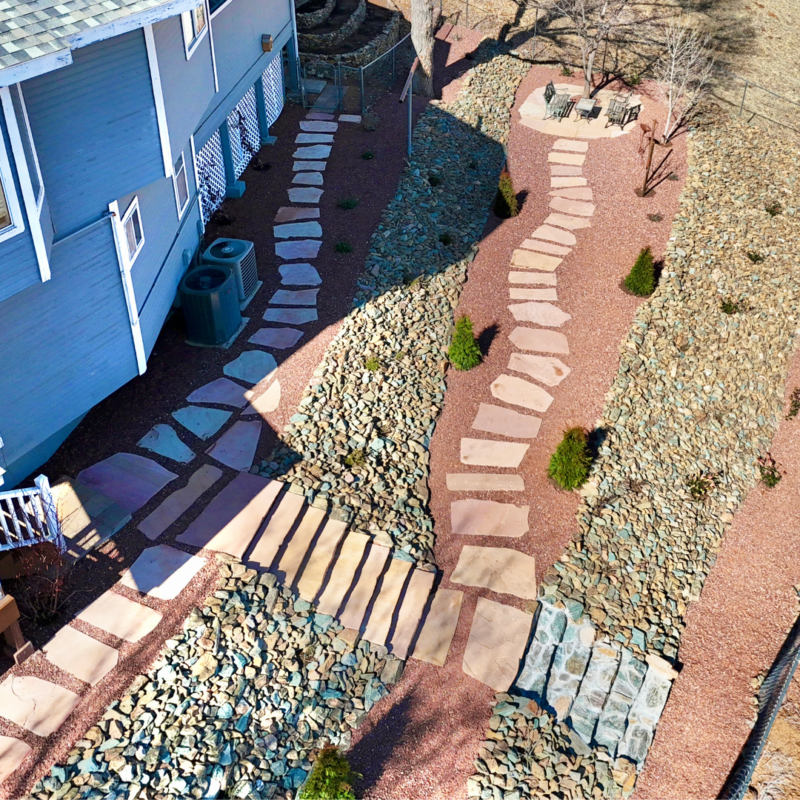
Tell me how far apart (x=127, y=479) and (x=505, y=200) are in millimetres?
11710

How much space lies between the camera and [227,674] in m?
11.2

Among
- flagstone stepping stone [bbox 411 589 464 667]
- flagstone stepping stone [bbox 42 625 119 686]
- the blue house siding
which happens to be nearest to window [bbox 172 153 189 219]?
the blue house siding

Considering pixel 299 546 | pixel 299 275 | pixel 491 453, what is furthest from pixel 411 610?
pixel 299 275

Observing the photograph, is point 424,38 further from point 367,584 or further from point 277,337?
point 367,584

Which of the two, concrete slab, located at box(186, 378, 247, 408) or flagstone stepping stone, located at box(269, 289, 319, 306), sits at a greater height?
flagstone stepping stone, located at box(269, 289, 319, 306)

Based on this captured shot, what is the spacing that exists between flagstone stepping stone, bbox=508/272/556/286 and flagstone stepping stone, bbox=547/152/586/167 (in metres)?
5.51

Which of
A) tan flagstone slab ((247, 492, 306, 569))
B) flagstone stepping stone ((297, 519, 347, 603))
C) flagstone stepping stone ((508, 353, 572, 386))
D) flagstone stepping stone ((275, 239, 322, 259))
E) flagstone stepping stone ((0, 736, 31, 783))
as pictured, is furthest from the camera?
flagstone stepping stone ((275, 239, 322, 259))

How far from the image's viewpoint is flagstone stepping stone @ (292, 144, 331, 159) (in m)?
22.1

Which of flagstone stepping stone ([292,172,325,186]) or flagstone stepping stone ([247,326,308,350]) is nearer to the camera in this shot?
flagstone stepping stone ([247,326,308,350])

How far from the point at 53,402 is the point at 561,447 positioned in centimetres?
816

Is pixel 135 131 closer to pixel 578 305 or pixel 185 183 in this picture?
pixel 185 183

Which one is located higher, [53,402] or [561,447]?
[53,402]

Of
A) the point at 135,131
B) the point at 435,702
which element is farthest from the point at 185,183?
the point at 435,702

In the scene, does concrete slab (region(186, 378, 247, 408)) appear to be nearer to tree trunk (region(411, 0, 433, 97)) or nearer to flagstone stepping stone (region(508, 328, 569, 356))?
flagstone stepping stone (region(508, 328, 569, 356))
